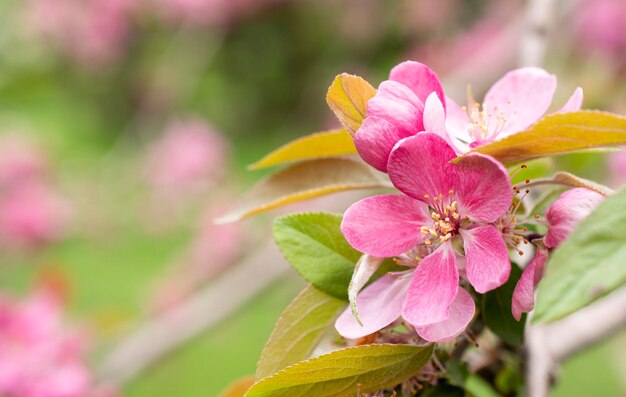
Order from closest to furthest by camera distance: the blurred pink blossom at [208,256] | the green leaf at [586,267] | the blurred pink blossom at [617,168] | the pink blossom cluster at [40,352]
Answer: the green leaf at [586,267] < the pink blossom cluster at [40,352] < the blurred pink blossom at [617,168] < the blurred pink blossom at [208,256]

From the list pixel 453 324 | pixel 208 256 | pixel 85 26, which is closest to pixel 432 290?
pixel 453 324

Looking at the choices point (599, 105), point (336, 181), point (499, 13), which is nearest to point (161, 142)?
point (499, 13)

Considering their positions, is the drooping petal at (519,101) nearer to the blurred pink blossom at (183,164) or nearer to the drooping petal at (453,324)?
the drooping petal at (453,324)

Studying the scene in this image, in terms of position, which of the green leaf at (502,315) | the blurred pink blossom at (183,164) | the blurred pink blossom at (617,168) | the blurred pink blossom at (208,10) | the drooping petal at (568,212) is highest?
the blurred pink blossom at (208,10)

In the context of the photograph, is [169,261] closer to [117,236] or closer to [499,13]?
[117,236]

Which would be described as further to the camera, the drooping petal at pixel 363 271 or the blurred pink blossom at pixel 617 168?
the blurred pink blossom at pixel 617 168

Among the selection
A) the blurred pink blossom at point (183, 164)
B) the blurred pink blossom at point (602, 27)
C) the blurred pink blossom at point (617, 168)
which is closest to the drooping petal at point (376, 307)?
the blurred pink blossom at point (617, 168)

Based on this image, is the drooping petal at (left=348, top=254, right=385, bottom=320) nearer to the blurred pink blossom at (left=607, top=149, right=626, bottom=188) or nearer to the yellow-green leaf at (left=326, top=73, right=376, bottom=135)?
the yellow-green leaf at (left=326, top=73, right=376, bottom=135)

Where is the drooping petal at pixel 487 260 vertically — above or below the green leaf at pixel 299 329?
below
